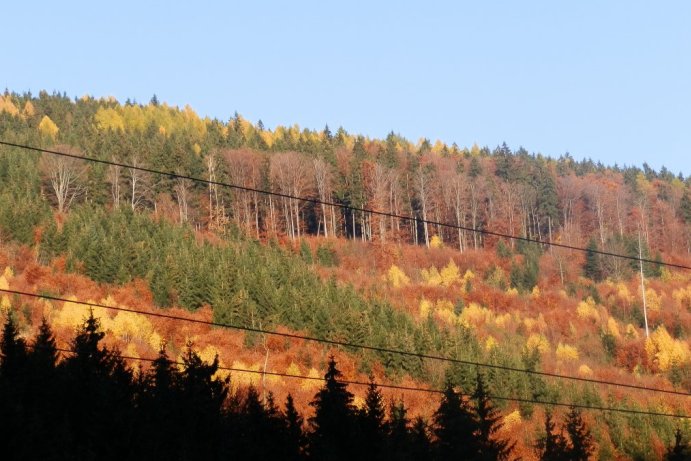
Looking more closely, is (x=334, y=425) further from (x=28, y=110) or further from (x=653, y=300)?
(x=28, y=110)

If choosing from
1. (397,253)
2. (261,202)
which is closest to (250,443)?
(397,253)

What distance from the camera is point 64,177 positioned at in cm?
9400

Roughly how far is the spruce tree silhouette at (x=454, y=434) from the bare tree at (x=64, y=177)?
57.1m

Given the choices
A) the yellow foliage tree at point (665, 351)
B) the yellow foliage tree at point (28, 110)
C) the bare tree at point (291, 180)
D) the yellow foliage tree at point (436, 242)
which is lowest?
the yellow foliage tree at point (665, 351)

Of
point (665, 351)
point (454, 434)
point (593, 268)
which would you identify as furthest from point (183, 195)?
point (454, 434)

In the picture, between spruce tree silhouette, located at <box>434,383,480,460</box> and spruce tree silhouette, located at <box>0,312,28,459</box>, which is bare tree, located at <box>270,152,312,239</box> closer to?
spruce tree silhouette, located at <box>434,383,480,460</box>

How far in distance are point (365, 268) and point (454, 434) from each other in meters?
51.2

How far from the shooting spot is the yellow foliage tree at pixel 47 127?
13275cm

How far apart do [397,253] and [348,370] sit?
122 feet

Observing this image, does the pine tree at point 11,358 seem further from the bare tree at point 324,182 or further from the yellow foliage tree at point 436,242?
the yellow foliage tree at point 436,242

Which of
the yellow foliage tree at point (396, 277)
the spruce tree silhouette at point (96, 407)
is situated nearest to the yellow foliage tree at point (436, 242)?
the yellow foliage tree at point (396, 277)

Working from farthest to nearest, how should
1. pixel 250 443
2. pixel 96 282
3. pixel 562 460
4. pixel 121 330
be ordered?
pixel 96 282, pixel 121 330, pixel 562 460, pixel 250 443

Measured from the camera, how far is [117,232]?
3120 inches

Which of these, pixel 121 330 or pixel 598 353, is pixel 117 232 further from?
pixel 598 353
